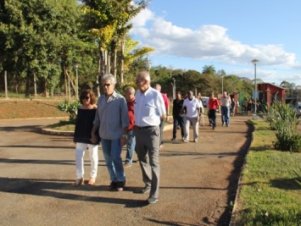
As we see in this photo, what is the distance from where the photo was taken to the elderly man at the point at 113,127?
8164 mm

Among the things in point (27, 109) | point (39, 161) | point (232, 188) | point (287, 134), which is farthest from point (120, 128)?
point (27, 109)

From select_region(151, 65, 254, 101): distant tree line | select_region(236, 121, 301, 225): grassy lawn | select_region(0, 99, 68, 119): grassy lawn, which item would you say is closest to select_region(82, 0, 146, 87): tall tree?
select_region(236, 121, 301, 225): grassy lawn

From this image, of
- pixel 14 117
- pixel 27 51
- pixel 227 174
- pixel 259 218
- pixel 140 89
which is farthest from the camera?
pixel 27 51

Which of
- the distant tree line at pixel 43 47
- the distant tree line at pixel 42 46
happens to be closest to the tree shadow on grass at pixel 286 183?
the distant tree line at pixel 43 47

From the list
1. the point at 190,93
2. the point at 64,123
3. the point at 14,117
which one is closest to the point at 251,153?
the point at 190,93

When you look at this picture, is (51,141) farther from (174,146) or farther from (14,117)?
(14,117)

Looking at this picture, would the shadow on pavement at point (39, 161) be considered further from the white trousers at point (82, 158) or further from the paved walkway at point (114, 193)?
the white trousers at point (82, 158)

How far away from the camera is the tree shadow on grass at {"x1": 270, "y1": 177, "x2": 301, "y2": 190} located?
832cm

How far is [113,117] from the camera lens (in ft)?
26.7

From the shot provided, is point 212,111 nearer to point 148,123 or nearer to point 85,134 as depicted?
point 85,134

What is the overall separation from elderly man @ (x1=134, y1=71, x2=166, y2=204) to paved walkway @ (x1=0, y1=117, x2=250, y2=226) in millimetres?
535

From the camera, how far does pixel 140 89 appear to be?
25.1ft

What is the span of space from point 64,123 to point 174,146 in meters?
7.35

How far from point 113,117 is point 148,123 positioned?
0.83m
